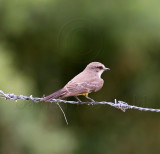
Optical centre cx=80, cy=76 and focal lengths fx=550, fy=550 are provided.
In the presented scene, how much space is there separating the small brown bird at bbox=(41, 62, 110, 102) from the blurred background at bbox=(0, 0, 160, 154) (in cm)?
367

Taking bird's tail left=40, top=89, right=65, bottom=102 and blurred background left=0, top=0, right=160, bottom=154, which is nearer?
bird's tail left=40, top=89, right=65, bottom=102

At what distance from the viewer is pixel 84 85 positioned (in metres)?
7.21

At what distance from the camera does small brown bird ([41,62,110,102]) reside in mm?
6767

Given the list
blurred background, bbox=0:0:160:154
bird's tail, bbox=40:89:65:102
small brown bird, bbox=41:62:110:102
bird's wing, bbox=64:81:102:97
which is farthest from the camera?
blurred background, bbox=0:0:160:154

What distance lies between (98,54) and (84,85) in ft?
15.8

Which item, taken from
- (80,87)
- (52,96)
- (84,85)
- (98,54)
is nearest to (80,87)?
(80,87)

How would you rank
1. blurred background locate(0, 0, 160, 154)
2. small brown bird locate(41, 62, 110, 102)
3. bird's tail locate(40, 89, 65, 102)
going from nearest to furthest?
1. bird's tail locate(40, 89, 65, 102)
2. small brown bird locate(41, 62, 110, 102)
3. blurred background locate(0, 0, 160, 154)

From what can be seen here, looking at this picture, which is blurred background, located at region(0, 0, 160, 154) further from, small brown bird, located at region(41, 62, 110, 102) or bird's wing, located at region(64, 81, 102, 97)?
bird's wing, located at region(64, 81, 102, 97)

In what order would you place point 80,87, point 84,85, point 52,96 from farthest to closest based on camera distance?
point 84,85 < point 80,87 < point 52,96

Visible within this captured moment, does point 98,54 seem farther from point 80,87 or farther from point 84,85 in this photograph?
point 80,87

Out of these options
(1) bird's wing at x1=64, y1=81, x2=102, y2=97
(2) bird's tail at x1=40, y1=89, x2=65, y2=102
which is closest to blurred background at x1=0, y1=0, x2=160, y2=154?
(1) bird's wing at x1=64, y1=81, x2=102, y2=97

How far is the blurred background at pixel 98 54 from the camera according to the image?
11891 mm

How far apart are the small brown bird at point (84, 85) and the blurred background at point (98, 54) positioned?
145 inches

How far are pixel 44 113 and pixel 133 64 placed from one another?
2.82 meters
